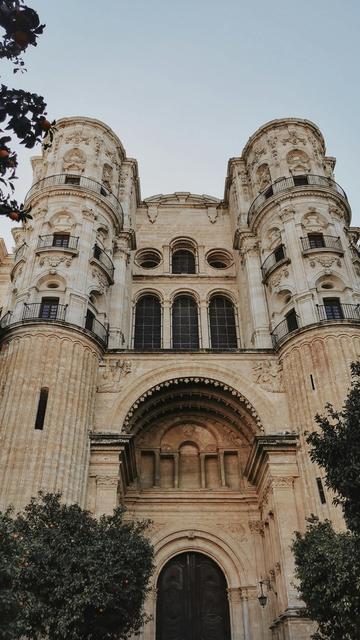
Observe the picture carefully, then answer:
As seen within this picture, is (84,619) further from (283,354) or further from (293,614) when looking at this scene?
(283,354)

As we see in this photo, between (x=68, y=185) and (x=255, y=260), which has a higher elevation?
(x=68, y=185)

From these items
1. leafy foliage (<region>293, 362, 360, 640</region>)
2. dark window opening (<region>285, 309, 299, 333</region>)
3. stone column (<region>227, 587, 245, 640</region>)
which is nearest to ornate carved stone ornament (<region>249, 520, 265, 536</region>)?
stone column (<region>227, 587, 245, 640</region>)

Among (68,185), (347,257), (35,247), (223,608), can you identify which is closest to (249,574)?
(223,608)

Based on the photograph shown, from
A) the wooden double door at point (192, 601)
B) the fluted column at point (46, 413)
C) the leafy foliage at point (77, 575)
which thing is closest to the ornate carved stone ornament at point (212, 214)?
the fluted column at point (46, 413)

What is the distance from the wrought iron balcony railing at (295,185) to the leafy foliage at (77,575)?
1711cm

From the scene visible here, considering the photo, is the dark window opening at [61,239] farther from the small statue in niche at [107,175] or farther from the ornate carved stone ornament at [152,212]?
the ornate carved stone ornament at [152,212]

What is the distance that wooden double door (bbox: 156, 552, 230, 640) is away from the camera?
18.3 meters

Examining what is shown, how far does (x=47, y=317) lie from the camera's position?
66.7 ft

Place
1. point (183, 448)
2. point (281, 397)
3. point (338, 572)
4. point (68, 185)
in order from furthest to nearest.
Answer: point (68, 185)
point (183, 448)
point (281, 397)
point (338, 572)

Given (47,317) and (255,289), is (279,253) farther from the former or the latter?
(47,317)

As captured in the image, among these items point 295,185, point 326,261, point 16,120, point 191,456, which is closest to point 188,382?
point 191,456

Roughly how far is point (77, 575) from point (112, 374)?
9368mm

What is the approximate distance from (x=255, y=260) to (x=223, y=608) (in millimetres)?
14061

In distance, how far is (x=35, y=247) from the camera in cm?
2245
